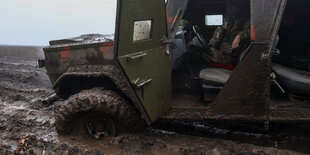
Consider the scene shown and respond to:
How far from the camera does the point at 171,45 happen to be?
3002mm

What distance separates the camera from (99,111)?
270 cm

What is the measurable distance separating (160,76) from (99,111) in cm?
72

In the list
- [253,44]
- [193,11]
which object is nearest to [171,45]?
[253,44]

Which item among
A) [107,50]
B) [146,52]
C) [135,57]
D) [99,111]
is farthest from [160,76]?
[99,111]

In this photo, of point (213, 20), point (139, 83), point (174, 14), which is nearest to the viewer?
point (139, 83)

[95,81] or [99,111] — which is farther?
[95,81]

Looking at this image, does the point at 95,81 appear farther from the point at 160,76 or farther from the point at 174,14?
the point at 174,14

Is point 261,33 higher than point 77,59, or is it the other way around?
point 261,33

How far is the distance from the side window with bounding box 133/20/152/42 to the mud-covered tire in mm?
631

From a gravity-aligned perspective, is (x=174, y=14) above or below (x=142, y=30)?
above

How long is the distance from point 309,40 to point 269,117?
58.9 inches

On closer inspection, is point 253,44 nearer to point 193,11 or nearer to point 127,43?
point 127,43

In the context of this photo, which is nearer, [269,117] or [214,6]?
[269,117]

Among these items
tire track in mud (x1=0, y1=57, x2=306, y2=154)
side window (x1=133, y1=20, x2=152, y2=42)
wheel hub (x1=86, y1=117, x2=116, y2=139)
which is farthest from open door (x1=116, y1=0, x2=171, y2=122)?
wheel hub (x1=86, y1=117, x2=116, y2=139)
